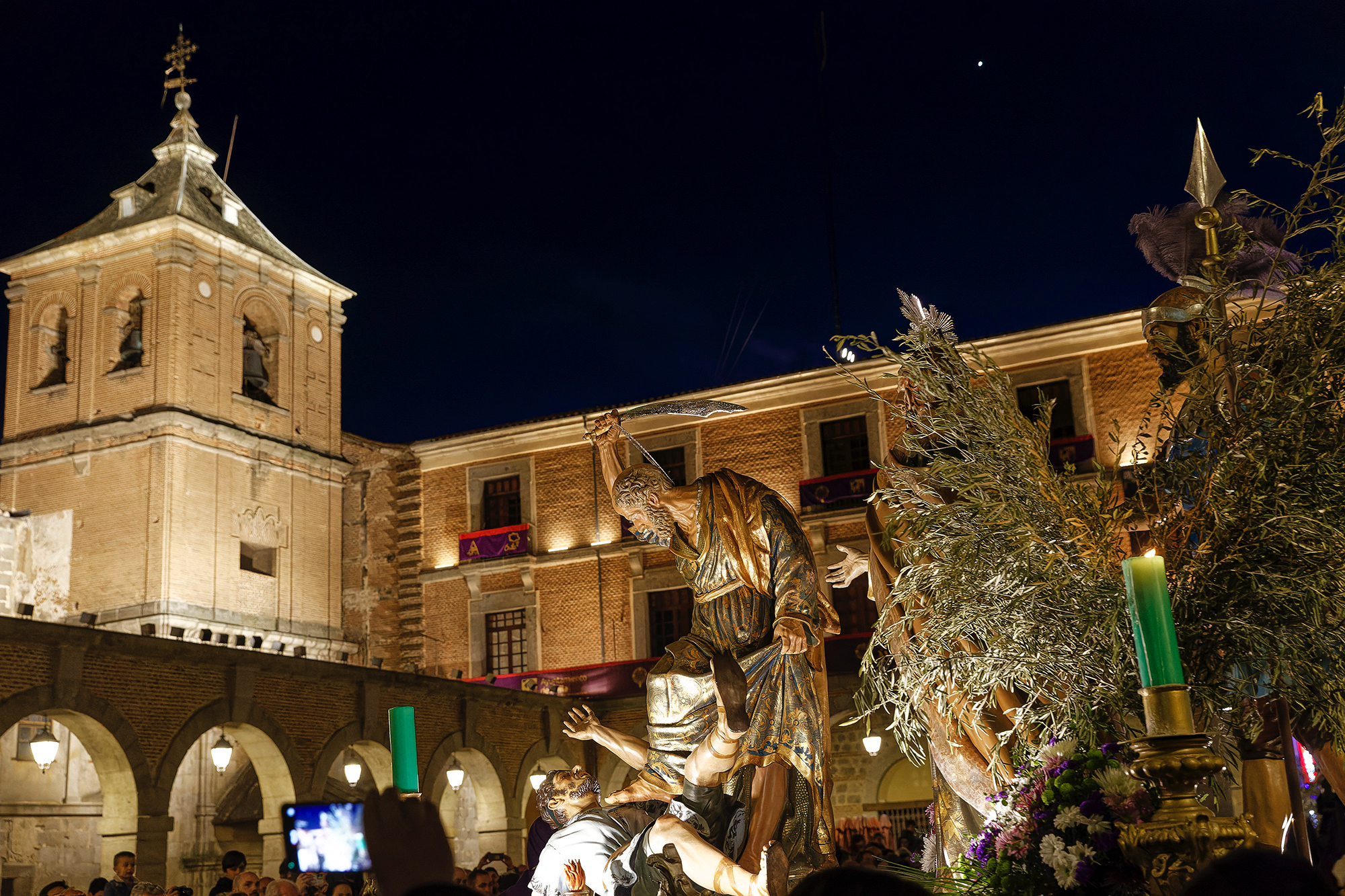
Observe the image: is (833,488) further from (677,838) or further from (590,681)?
(677,838)

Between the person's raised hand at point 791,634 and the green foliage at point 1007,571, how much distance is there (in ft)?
2.33

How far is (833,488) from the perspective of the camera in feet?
82.6

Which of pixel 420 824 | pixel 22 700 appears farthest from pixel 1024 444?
pixel 22 700

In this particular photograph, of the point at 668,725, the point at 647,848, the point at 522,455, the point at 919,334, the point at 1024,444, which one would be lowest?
the point at 647,848

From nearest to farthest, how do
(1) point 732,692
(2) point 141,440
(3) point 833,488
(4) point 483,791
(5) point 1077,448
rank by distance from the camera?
(1) point 732,692
(4) point 483,791
(5) point 1077,448
(2) point 141,440
(3) point 833,488

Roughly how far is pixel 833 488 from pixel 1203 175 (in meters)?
20.9

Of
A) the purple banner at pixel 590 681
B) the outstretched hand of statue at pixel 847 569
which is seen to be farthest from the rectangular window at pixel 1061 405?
the outstretched hand of statue at pixel 847 569

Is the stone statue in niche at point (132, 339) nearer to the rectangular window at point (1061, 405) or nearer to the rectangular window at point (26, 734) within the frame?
the rectangular window at point (26, 734)

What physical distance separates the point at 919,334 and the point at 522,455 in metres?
24.9

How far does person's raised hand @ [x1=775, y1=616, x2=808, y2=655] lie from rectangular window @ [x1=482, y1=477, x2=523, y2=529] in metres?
23.7

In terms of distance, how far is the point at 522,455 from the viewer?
28469 millimetres

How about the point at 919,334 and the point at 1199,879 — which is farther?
the point at 919,334

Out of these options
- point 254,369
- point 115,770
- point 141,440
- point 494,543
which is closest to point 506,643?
point 494,543

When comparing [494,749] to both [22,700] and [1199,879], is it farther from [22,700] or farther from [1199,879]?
[1199,879]
